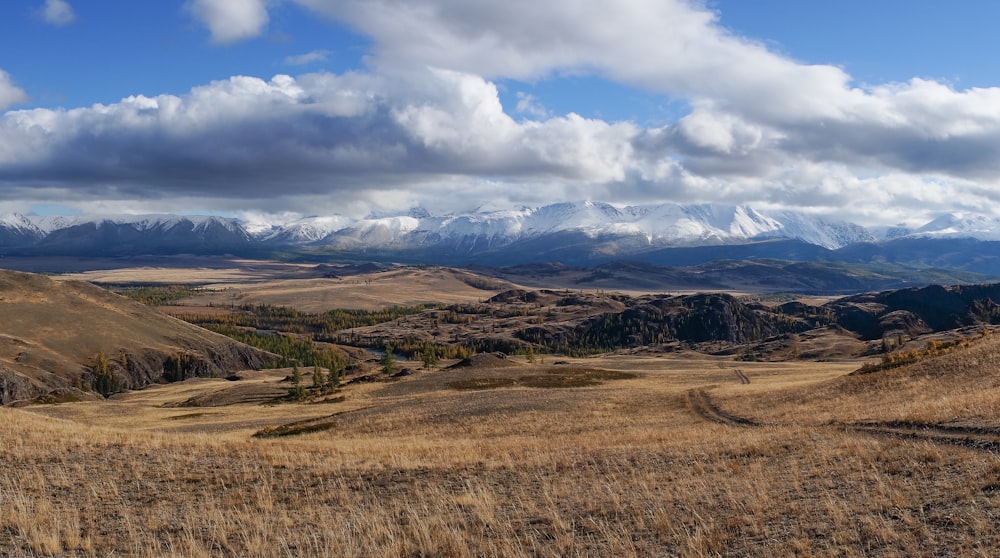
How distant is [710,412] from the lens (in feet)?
155

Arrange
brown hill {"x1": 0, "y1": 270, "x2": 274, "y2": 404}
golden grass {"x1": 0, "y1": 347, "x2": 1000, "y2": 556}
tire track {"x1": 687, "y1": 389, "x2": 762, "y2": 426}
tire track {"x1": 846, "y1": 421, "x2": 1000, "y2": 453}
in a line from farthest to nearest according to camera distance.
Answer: brown hill {"x1": 0, "y1": 270, "x2": 274, "y2": 404}, tire track {"x1": 687, "y1": 389, "x2": 762, "y2": 426}, tire track {"x1": 846, "y1": 421, "x2": 1000, "y2": 453}, golden grass {"x1": 0, "y1": 347, "x2": 1000, "y2": 556}

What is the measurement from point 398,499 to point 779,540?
982cm

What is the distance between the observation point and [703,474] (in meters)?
20.1

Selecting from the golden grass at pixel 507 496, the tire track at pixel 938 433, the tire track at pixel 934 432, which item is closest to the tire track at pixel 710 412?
the golden grass at pixel 507 496

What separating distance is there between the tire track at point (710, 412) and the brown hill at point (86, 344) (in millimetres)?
120101

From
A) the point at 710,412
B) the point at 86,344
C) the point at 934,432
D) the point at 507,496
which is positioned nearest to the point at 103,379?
the point at 86,344

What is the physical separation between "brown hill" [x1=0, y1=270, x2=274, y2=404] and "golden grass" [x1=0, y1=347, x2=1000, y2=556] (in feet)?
406

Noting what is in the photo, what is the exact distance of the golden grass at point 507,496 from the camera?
13164mm

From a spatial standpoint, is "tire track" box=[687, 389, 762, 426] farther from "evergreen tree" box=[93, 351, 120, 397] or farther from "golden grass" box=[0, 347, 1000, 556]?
"evergreen tree" box=[93, 351, 120, 397]

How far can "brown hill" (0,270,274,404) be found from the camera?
14062 centimetres

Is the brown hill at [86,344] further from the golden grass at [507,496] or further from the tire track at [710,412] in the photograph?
the golden grass at [507,496]

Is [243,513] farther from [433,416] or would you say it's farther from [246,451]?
[433,416]

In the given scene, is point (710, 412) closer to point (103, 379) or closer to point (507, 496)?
point (507, 496)

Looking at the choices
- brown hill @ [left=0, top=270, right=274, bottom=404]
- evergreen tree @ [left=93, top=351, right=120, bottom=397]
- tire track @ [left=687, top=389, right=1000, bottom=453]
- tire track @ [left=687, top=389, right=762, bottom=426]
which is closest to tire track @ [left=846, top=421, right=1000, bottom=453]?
tire track @ [left=687, top=389, right=1000, bottom=453]
